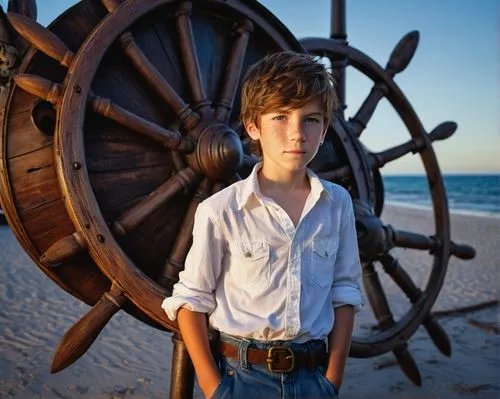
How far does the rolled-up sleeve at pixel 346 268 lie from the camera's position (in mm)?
1380

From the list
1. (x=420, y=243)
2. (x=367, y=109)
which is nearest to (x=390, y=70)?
(x=367, y=109)

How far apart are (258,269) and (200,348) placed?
0.25 m

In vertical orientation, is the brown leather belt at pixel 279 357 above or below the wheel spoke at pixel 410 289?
above

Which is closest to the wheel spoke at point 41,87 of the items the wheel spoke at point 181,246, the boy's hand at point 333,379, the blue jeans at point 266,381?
the wheel spoke at point 181,246

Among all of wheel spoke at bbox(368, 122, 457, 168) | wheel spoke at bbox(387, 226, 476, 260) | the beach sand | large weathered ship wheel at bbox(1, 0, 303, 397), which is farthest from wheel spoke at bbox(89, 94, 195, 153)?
the beach sand

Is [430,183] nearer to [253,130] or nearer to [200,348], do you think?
[253,130]

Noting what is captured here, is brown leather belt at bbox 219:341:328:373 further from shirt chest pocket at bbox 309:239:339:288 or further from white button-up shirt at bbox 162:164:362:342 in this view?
shirt chest pocket at bbox 309:239:339:288

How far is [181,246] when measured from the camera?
1.79 meters

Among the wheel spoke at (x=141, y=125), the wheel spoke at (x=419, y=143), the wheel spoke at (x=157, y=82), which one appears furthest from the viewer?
the wheel spoke at (x=419, y=143)

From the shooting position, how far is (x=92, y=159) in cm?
167

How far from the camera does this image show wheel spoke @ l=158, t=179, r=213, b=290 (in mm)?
1744

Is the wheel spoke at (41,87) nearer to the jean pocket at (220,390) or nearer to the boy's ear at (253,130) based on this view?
the boy's ear at (253,130)

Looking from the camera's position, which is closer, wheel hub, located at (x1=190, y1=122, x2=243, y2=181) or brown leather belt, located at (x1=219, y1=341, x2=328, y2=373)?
brown leather belt, located at (x1=219, y1=341, x2=328, y2=373)

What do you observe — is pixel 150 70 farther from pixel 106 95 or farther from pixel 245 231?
pixel 245 231
